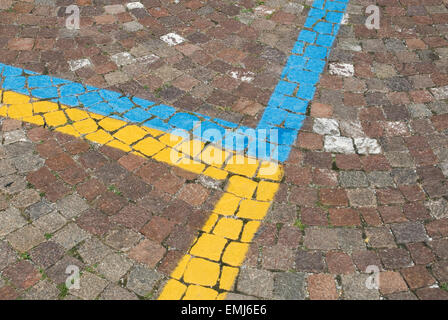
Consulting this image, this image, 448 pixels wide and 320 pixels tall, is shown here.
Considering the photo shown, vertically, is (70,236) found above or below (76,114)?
below

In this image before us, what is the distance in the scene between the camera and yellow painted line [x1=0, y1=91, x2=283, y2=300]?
3193mm

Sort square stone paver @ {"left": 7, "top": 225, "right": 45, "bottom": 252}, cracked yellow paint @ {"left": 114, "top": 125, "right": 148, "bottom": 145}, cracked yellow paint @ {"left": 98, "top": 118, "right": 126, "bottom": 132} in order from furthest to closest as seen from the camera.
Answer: cracked yellow paint @ {"left": 98, "top": 118, "right": 126, "bottom": 132} → cracked yellow paint @ {"left": 114, "top": 125, "right": 148, "bottom": 145} → square stone paver @ {"left": 7, "top": 225, "right": 45, "bottom": 252}

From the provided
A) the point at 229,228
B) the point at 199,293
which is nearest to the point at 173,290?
the point at 199,293

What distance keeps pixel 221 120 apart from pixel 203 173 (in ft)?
2.37

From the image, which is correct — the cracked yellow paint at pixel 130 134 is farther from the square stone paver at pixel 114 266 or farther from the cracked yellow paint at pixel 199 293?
the cracked yellow paint at pixel 199 293

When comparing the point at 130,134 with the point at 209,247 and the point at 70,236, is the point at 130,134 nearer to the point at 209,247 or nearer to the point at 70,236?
the point at 70,236

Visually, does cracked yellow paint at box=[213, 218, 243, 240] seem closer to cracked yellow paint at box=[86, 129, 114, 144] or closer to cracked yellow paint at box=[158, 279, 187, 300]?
cracked yellow paint at box=[158, 279, 187, 300]

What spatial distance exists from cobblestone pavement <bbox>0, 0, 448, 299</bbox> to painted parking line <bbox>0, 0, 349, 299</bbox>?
0.11 feet

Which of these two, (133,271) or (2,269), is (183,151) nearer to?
(133,271)

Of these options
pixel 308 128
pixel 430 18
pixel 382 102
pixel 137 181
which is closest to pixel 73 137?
pixel 137 181

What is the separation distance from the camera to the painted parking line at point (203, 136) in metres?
3.34

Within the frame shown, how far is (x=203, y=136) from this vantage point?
14.1 feet

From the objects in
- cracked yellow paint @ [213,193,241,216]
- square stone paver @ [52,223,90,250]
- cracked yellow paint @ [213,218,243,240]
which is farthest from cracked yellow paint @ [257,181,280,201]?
square stone paver @ [52,223,90,250]

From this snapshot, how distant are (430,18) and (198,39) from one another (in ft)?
9.67
